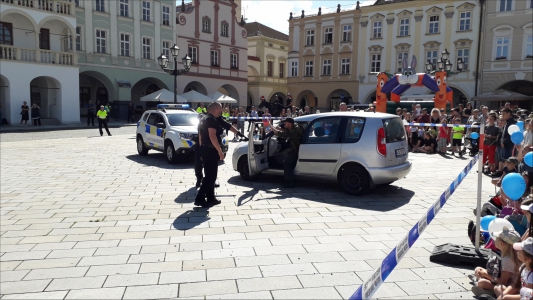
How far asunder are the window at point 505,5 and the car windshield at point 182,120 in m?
32.2

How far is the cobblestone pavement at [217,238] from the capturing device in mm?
4145

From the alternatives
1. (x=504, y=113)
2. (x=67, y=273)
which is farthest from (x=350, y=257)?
(x=504, y=113)

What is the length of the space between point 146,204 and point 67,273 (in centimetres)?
309

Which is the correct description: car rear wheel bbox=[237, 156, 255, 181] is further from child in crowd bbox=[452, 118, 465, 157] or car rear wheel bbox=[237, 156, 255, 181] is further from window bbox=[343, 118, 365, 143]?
child in crowd bbox=[452, 118, 465, 157]

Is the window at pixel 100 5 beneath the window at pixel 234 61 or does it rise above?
above

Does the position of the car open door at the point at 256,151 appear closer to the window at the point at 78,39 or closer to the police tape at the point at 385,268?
the police tape at the point at 385,268

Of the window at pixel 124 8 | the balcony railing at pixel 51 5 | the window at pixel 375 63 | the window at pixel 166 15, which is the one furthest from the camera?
the window at pixel 375 63

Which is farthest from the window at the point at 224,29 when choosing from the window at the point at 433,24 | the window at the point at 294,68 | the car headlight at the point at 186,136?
the car headlight at the point at 186,136

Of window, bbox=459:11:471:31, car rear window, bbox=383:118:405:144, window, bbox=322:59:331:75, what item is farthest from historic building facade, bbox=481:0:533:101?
car rear window, bbox=383:118:405:144

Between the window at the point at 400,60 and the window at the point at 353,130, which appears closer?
the window at the point at 353,130

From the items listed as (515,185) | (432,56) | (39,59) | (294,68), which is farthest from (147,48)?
(515,185)

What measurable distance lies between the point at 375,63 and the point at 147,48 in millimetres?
22070

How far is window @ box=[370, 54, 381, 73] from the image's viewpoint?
42.4m

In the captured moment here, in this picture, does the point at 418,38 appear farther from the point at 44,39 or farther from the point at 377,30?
the point at 44,39
